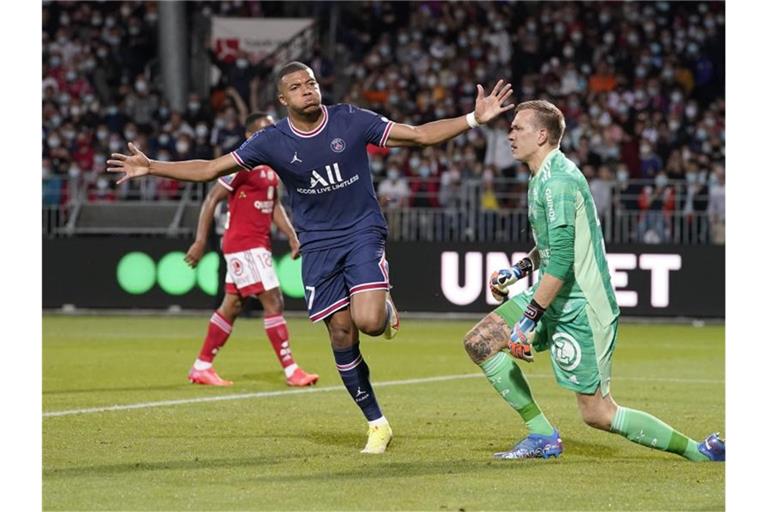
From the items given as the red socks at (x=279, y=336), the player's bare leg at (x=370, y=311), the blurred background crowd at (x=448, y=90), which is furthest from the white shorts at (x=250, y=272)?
the blurred background crowd at (x=448, y=90)

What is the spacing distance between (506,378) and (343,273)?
1.27m

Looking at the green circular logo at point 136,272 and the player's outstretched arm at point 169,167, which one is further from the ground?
the player's outstretched arm at point 169,167

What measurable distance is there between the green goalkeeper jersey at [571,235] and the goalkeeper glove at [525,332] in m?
0.24

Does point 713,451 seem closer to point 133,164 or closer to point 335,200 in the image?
point 335,200

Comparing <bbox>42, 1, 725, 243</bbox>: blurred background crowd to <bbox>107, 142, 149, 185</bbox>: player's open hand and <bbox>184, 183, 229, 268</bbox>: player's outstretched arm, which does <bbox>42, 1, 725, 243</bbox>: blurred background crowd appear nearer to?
<bbox>184, 183, 229, 268</bbox>: player's outstretched arm

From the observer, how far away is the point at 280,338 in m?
13.6

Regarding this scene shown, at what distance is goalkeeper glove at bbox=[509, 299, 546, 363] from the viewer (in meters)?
7.88

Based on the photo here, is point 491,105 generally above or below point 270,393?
above

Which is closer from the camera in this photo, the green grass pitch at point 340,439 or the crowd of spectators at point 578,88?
the green grass pitch at point 340,439

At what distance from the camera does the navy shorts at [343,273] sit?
9.20 metres

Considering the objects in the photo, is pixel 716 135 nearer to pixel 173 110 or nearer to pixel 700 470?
pixel 173 110

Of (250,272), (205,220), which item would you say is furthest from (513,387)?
(205,220)

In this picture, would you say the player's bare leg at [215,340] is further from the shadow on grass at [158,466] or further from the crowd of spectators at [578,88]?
the crowd of spectators at [578,88]
